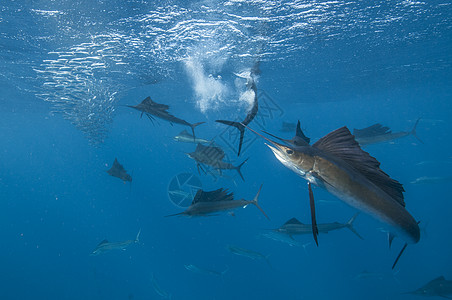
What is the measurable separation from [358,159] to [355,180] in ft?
0.82

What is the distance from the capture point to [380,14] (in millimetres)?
10234

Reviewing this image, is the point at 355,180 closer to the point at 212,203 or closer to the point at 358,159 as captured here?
the point at 358,159

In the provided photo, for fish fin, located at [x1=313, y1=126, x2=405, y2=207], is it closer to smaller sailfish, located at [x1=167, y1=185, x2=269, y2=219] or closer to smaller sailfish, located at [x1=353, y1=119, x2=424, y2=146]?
smaller sailfish, located at [x1=167, y1=185, x2=269, y2=219]

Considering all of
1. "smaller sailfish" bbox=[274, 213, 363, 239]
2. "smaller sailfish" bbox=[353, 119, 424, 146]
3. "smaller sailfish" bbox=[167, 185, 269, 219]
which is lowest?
"smaller sailfish" bbox=[274, 213, 363, 239]

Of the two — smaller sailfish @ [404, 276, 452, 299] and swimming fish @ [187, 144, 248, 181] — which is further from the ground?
swimming fish @ [187, 144, 248, 181]

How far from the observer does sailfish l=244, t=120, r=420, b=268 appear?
1780 mm

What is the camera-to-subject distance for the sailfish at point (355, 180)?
1780 millimetres

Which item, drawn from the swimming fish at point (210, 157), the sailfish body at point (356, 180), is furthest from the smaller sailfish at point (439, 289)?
the sailfish body at point (356, 180)

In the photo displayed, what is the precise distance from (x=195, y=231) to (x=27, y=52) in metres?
Answer: 19.1

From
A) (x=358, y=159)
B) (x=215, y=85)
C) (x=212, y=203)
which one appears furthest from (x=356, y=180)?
(x=215, y=85)

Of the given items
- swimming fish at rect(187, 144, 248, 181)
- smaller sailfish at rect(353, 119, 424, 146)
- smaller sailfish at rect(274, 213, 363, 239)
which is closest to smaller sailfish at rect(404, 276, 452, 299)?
smaller sailfish at rect(274, 213, 363, 239)

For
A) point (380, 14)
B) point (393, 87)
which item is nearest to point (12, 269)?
point (380, 14)

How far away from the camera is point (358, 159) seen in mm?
1961

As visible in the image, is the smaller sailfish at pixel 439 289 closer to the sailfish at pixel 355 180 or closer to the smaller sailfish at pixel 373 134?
the smaller sailfish at pixel 373 134
